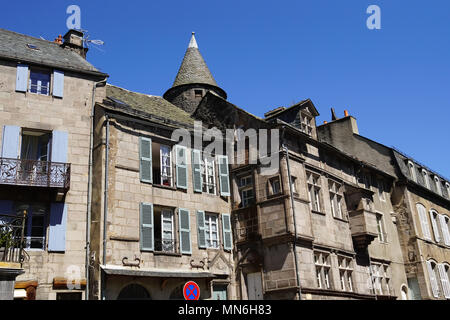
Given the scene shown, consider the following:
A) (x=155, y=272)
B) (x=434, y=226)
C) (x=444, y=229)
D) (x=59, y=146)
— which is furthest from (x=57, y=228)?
(x=444, y=229)

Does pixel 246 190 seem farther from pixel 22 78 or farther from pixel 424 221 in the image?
pixel 424 221

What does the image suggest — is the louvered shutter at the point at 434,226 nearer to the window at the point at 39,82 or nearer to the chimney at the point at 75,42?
the chimney at the point at 75,42

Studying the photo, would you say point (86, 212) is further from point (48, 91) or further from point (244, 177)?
point (244, 177)

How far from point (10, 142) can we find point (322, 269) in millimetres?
11351

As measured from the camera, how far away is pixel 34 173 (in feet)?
45.2

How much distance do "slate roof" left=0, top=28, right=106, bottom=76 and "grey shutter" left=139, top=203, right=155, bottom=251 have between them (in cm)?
508

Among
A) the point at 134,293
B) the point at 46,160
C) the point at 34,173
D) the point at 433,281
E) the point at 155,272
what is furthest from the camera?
the point at 433,281

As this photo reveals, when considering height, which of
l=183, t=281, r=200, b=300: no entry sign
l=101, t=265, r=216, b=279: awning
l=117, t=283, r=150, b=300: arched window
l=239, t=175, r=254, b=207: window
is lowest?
l=183, t=281, r=200, b=300: no entry sign

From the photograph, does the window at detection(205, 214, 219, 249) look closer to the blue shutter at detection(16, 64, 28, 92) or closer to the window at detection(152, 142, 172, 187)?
the window at detection(152, 142, 172, 187)

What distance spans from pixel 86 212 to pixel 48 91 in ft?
14.0

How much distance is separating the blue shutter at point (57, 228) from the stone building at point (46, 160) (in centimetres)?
3

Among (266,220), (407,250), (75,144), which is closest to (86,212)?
(75,144)

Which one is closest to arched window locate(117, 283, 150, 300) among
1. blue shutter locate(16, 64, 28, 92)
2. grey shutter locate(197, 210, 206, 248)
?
grey shutter locate(197, 210, 206, 248)

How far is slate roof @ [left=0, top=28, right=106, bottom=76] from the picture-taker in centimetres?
1536
